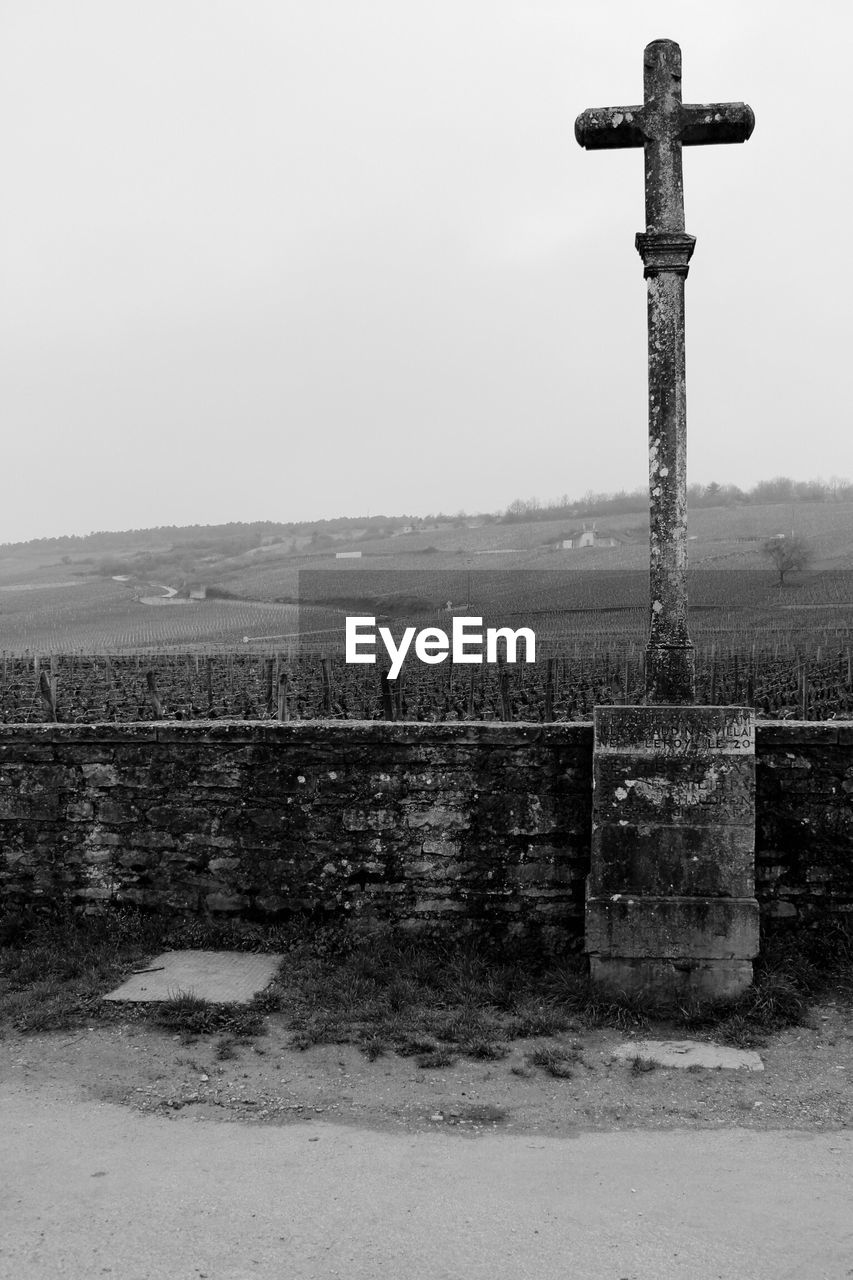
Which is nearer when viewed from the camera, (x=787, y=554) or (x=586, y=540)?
(x=787, y=554)

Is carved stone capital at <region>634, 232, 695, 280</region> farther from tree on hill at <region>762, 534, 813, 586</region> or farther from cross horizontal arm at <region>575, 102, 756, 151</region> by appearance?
tree on hill at <region>762, 534, 813, 586</region>

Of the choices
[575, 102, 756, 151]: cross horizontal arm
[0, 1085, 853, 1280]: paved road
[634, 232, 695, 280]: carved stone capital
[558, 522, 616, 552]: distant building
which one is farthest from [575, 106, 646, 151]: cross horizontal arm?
[558, 522, 616, 552]: distant building

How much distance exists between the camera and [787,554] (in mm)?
47062

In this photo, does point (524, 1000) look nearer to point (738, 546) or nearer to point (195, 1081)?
point (195, 1081)

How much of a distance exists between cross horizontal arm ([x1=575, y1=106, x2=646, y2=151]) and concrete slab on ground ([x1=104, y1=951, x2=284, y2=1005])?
4.85 m

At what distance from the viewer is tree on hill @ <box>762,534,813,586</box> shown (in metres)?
46.5

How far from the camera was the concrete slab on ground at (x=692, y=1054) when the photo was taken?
14.2 feet

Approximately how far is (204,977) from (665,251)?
4.59 meters

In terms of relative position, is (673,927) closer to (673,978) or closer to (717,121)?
(673,978)

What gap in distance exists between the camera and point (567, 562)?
2141 inches

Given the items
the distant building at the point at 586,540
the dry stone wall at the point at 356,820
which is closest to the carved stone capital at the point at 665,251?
the dry stone wall at the point at 356,820

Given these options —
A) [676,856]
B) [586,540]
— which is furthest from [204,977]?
[586,540]

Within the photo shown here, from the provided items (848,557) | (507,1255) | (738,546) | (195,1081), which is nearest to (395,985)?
(195,1081)

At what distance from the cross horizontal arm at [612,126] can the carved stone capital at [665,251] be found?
0.56m
